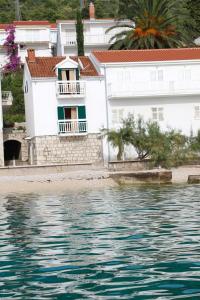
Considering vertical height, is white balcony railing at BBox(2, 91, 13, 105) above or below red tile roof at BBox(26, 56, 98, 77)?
below

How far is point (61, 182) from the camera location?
126 feet

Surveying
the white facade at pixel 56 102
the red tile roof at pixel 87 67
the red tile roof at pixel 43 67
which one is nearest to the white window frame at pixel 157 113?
the white facade at pixel 56 102

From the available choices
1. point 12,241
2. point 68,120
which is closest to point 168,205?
point 12,241

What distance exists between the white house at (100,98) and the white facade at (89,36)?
23.0m

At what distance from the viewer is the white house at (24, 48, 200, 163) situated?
49.7 meters

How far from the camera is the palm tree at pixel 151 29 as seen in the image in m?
61.8

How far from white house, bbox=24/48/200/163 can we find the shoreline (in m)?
8.60

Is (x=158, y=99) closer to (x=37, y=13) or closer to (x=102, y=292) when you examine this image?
(x=102, y=292)

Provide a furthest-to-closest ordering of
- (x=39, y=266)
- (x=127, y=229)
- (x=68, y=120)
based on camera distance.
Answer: (x=68, y=120), (x=127, y=229), (x=39, y=266)

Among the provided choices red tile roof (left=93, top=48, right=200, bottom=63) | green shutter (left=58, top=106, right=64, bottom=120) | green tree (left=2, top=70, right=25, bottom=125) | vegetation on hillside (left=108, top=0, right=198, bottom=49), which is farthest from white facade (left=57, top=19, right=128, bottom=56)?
green shutter (left=58, top=106, right=64, bottom=120)

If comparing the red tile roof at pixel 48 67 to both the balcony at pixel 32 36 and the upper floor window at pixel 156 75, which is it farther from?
the balcony at pixel 32 36

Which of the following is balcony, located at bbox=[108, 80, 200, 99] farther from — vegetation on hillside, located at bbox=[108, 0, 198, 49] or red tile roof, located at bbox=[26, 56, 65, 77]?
vegetation on hillside, located at bbox=[108, 0, 198, 49]

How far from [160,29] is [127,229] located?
47.9 metres

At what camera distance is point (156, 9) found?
205 ft
